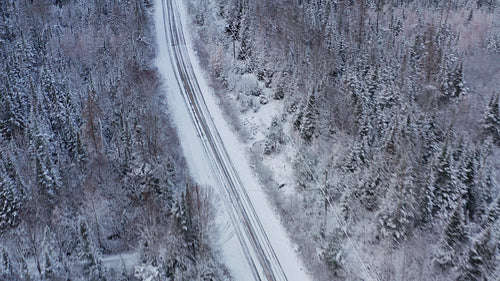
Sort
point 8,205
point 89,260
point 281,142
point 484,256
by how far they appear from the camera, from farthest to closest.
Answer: point 281,142 → point 8,205 → point 89,260 → point 484,256

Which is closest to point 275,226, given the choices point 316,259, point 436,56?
point 316,259

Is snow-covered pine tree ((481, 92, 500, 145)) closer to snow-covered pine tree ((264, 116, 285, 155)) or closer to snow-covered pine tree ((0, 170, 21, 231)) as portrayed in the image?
snow-covered pine tree ((264, 116, 285, 155))

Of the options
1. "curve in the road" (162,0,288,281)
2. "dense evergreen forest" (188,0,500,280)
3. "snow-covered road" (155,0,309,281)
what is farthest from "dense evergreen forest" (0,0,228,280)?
"dense evergreen forest" (188,0,500,280)

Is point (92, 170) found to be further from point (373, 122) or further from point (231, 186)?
point (373, 122)

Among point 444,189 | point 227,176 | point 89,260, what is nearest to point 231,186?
point 227,176

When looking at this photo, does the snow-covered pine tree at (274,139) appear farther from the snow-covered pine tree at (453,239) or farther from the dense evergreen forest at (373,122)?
the snow-covered pine tree at (453,239)
